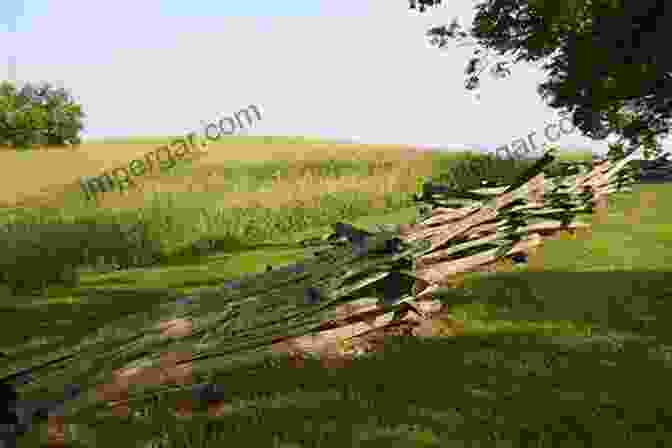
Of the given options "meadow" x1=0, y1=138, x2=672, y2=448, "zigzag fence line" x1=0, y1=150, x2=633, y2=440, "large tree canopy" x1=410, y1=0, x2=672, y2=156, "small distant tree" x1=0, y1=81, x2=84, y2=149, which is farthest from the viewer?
"small distant tree" x1=0, y1=81, x2=84, y2=149

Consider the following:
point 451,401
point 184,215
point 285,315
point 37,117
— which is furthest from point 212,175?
point 37,117

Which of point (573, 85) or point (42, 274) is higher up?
point (573, 85)

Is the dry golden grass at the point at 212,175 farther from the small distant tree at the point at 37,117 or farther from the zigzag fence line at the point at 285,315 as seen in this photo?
the small distant tree at the point at 37,117

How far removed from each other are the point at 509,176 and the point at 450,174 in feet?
6.92

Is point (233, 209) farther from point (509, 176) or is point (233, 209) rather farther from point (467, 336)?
A: point (509, 176)

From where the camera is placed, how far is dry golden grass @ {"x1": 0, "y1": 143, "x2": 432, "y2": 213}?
16766 millimetres

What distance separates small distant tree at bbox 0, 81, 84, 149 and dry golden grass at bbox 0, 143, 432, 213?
21134 millimetres

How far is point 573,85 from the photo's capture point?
29.4 feet

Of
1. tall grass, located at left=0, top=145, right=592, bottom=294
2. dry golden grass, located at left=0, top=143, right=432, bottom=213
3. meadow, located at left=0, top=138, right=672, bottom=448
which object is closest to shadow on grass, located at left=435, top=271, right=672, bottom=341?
meadow, located at left=0, top=138, right=672, bottom=448

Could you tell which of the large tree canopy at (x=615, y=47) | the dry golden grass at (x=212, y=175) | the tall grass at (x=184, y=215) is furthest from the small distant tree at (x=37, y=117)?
the large tree canopy at (x=615, y=47)

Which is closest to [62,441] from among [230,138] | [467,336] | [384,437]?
[384,437]

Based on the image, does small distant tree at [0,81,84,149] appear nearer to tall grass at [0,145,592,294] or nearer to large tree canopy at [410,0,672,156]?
tall grass at [0,145,592,294]

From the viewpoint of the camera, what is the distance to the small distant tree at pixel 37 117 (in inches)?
2071

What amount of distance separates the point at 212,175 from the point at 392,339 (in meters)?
17.5
